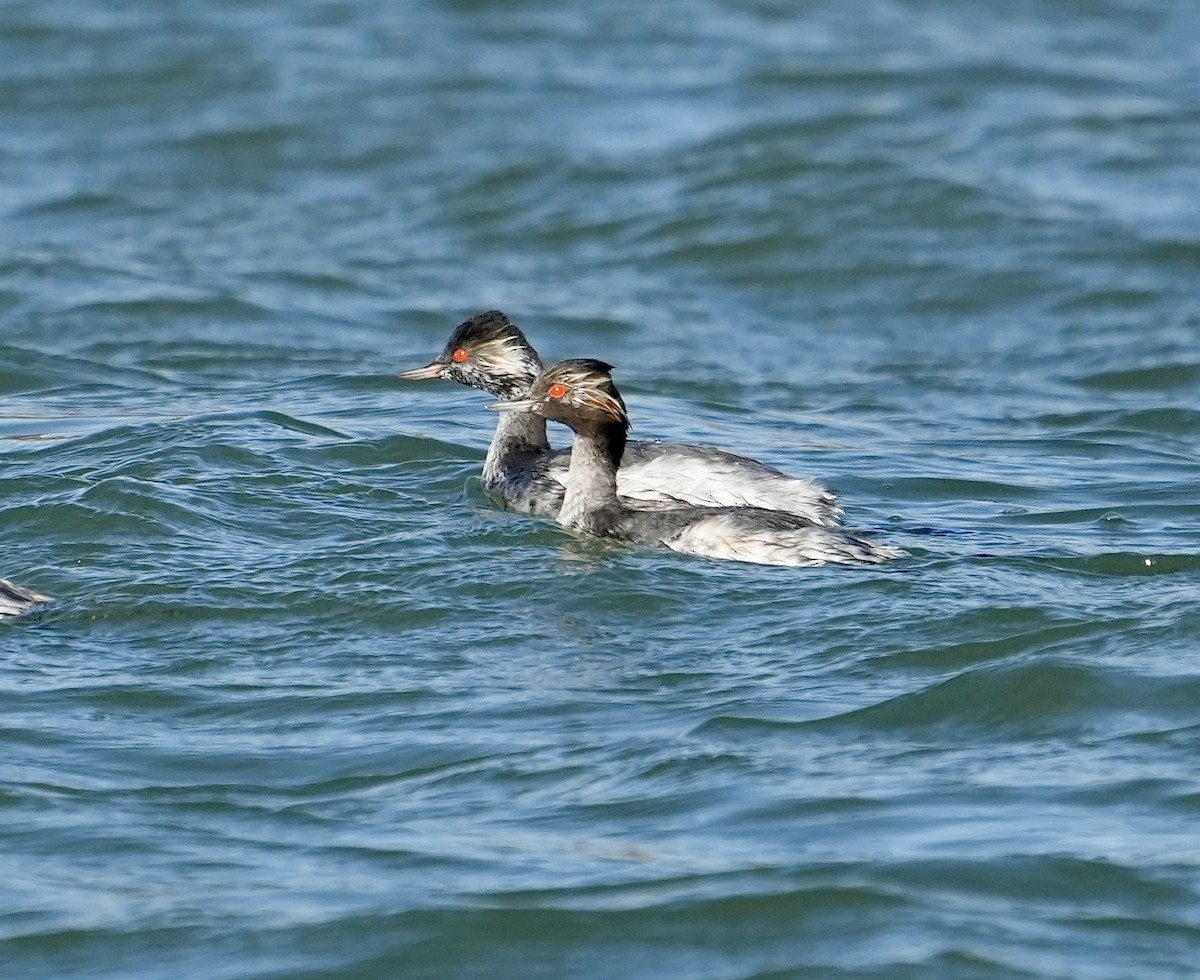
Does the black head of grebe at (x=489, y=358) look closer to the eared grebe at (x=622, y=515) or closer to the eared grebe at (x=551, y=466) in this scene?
the eared grebe at (x=551, y=466)

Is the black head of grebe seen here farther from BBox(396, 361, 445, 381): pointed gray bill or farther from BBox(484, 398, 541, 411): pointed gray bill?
BBox(484, 398, 541, 411): pointed gray bill

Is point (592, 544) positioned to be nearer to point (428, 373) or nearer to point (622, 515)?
point (622, 515)

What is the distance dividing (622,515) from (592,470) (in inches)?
11.9

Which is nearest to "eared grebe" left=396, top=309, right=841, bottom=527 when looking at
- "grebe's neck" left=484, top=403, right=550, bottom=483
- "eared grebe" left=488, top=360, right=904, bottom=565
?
"grebe's neck" left=484, top=403, right=550, bottom=483

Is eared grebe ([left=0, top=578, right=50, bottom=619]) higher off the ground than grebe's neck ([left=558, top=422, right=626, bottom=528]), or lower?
lower

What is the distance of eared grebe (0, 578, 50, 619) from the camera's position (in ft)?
26.1

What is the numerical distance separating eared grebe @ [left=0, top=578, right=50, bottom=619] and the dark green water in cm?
6

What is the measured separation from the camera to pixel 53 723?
280 inches

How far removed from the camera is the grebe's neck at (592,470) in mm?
9742

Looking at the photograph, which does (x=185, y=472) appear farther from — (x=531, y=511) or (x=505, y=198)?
(x=505, y=198)

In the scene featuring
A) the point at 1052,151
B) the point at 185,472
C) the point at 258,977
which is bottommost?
the point at 258,977

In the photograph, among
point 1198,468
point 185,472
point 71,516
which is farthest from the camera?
point 1198,468

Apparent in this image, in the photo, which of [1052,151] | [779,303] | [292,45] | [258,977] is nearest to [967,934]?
[258,977]

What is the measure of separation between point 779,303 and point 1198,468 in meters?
5.23
